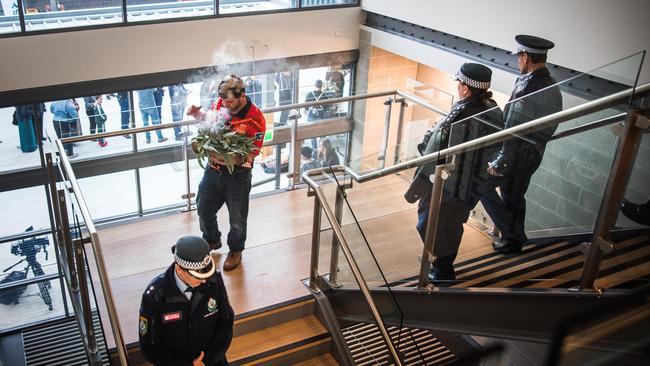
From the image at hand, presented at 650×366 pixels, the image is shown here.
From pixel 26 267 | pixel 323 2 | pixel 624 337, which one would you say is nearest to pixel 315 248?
pixel 624 337

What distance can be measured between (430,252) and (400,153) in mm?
741

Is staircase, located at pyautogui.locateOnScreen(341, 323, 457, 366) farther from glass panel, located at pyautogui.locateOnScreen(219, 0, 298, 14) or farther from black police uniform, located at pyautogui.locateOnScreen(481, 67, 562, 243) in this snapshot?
glass panel, located at pyautogui.locateOnScreen(219, 0, 298, 14)

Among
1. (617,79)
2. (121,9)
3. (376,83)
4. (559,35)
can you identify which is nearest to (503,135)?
(617,79)

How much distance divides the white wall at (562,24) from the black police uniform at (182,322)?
4.15 meters

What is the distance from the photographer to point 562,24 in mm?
6707

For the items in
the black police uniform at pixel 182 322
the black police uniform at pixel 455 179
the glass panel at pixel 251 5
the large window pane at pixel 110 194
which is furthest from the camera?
the glass panel at pixel 251 5

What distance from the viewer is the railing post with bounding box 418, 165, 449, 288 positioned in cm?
393

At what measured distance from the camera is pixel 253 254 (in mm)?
5277

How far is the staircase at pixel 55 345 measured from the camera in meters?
5.33

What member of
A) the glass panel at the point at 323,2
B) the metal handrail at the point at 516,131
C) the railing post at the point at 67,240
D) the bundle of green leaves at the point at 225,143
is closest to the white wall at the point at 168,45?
the glass panel at the point at 323,2

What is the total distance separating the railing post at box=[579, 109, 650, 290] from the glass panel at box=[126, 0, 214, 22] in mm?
6401

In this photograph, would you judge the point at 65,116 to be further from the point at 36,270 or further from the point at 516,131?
the point at 516,131

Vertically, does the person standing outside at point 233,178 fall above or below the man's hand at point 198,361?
above

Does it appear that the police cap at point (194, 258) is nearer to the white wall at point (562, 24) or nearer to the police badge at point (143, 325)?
the police badge at point (143, 325)
